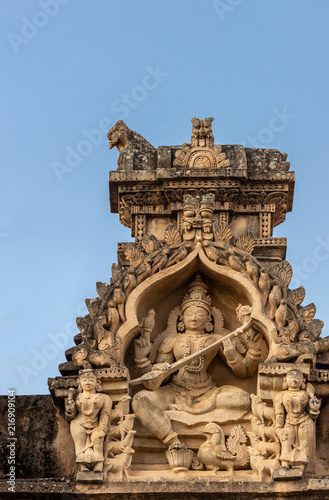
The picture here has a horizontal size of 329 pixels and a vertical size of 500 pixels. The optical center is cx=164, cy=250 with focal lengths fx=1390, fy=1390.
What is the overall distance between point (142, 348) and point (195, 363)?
2.42 ft

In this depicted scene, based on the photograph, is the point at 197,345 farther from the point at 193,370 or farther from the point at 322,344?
the point at 322,344

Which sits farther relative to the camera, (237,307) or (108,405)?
(237,307)

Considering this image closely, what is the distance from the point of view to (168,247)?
18922 millimetres

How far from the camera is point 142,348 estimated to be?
18594 millimetres

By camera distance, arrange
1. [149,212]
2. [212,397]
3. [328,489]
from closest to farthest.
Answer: [328,489] < [212,397] < [149,212]

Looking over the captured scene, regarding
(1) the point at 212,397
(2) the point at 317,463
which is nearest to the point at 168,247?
(1) the point at 212,397

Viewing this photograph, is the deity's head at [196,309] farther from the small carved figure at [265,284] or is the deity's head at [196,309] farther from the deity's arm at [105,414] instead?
the deity's arm at [105,414]

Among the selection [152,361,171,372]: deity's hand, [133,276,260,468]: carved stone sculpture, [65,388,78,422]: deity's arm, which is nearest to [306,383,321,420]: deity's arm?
[133,276,260,468]: carved stone sculpture

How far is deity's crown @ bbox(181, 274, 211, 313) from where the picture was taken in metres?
19.0

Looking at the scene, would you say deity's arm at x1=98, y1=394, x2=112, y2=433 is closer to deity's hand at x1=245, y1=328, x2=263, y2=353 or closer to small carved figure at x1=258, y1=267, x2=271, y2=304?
deity's hand at x1=245, y1=328, x2=263, y2=353

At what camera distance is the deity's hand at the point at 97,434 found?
17453mm

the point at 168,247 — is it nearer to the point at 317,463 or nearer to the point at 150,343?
the point at 150,343

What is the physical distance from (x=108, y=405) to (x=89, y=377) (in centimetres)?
43

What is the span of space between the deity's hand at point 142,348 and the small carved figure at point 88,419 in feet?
3.09
